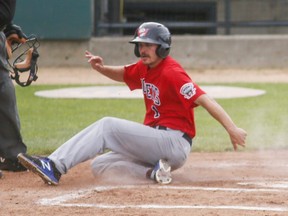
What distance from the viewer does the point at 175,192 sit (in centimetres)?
568

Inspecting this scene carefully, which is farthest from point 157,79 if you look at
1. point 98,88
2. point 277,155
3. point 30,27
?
point 30,27

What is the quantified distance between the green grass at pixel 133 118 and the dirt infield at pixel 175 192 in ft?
3.00

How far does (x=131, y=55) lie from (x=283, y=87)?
3581 millimetres

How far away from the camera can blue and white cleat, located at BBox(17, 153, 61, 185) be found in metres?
5.87

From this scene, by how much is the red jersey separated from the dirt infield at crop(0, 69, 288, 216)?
421 millimetres

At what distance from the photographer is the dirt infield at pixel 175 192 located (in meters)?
5.10

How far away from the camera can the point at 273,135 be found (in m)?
8.59

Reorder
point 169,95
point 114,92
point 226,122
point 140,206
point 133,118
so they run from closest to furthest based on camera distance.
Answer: point 140,206, point 226,122, point 169,95, point 133,118, point 114,92

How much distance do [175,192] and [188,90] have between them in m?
0.72

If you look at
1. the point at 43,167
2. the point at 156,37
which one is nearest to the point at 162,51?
the point at 156,37

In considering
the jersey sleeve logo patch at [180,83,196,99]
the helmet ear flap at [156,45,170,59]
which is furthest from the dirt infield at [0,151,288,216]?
the helmet ear flap at [156,45,170,59]

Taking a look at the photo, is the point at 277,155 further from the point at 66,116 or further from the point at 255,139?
the point at 66,116

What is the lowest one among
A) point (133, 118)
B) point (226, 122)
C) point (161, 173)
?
point (133, 118)

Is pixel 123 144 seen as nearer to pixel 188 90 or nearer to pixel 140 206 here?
pixel 188 90
